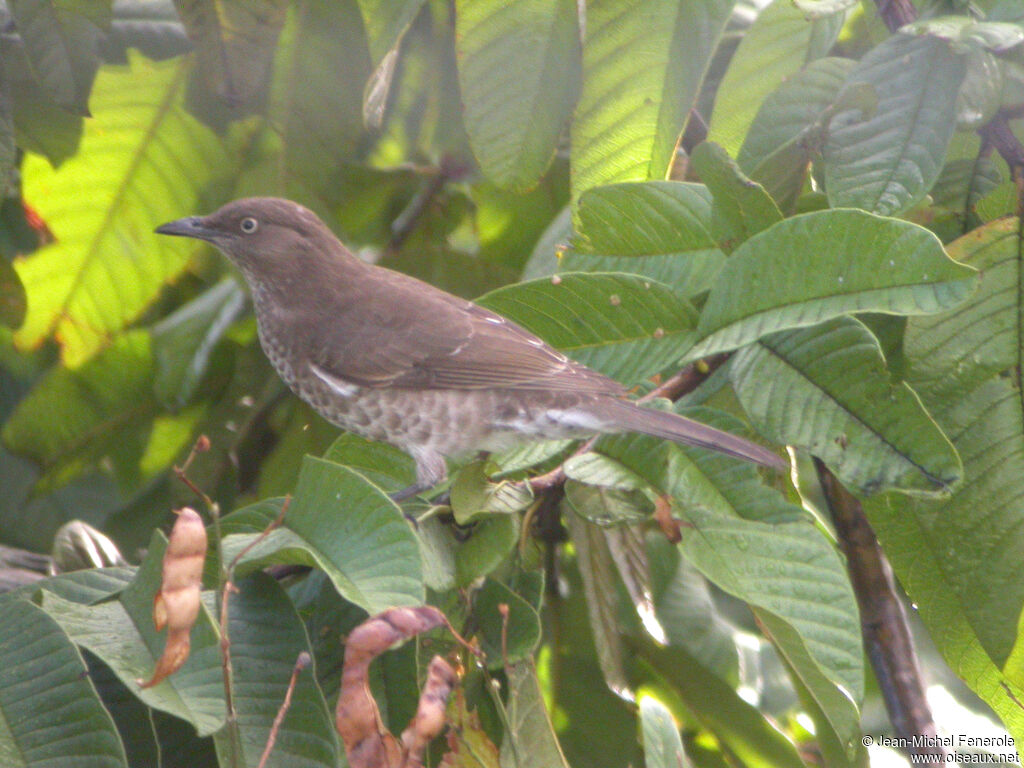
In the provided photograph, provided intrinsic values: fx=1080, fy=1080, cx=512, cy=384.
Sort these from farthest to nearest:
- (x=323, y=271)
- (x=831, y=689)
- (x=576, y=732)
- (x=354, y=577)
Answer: (x=323, y=271)
(x=576, y=732)
(x=831, y=689)
(x=354, y=577)

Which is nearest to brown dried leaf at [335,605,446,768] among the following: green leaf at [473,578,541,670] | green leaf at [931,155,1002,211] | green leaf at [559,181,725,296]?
green leaf at [473,578,541,670]

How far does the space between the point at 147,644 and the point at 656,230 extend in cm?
130

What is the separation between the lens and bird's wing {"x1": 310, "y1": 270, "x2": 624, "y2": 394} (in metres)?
2.64

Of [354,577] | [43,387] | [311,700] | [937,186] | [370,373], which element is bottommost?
[43,387]

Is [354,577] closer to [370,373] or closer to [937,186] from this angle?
[370,373]

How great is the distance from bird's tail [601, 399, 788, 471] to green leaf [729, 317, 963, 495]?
0.05 metres

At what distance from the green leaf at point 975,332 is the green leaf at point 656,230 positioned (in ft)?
1.54

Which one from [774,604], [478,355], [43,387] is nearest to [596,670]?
[478,355]

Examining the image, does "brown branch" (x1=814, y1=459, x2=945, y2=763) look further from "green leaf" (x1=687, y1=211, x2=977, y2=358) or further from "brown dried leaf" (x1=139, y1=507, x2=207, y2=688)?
"brown dried leaf" (x1=139, y1=507, x2=207, y2=688)

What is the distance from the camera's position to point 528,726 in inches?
74.0

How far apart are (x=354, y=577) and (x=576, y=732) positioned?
3.54 feet

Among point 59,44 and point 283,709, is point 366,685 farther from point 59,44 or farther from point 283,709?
point 59,44

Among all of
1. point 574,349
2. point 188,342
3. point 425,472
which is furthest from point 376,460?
point 188,342

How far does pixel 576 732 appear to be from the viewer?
2.50 meters
